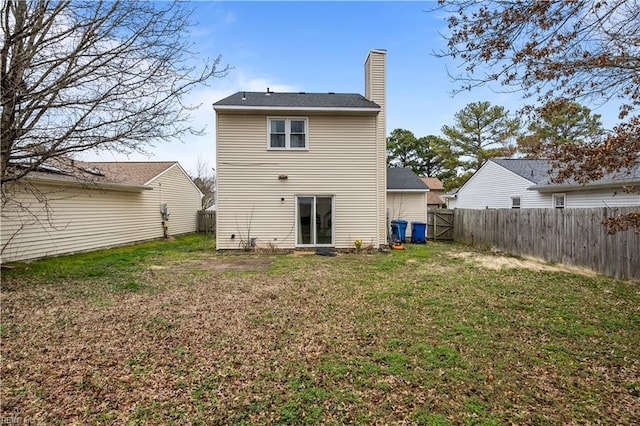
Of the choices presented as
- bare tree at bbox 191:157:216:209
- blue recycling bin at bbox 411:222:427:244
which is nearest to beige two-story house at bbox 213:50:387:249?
blue recycling bin at bbox 411:222:427:244

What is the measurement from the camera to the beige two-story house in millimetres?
11203

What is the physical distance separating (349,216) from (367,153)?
7.61 feet

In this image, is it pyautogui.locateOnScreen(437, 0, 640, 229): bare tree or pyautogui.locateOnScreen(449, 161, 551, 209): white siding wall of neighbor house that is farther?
pyautogui.locateOnScreen(449, 161, 551, 209): white siding wall of neighbor house

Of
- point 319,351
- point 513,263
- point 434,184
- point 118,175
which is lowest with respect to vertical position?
point 319,351

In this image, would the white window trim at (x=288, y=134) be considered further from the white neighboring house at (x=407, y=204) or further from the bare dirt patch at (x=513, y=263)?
the bare dirt patch at (x=513, y=263)

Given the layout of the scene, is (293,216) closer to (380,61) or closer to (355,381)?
(380,61)

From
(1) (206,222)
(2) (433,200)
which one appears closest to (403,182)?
(1) (206,222)

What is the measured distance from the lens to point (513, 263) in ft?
30.7

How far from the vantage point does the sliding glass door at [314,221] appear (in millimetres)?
11430

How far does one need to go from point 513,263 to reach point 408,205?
6.66 meters

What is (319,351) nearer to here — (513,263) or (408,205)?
(513,263)

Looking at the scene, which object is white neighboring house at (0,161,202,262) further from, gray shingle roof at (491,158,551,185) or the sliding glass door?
gray shingle roof at (491,158,551,185)

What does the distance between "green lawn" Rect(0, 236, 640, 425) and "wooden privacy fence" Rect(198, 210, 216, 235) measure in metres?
12.9

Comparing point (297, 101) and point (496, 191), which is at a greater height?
point (297, 101)
